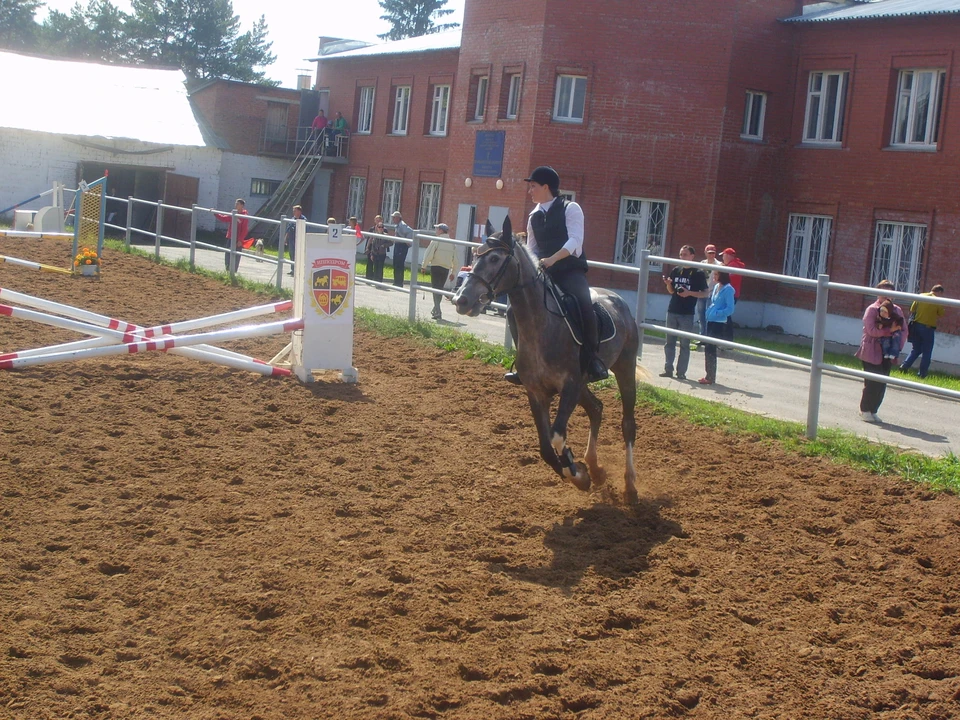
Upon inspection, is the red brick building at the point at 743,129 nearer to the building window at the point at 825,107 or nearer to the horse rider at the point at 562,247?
the building window at the point at 825,107

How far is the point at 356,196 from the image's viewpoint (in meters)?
40.4

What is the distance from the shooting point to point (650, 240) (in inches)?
1081

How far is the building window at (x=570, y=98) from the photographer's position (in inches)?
1097

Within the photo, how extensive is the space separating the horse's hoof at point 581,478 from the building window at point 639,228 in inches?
791

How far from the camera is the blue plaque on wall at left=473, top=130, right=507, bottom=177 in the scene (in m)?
29.5

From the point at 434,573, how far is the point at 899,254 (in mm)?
21544

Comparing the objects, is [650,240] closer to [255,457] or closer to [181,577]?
[255,457]

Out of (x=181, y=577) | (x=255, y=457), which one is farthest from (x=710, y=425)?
(x=181, y=577)

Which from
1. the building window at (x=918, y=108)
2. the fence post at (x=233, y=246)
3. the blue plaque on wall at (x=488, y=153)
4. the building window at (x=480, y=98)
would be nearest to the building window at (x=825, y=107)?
the building window at (x=918, y=108)

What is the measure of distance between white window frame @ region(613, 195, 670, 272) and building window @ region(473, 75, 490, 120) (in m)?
5.86

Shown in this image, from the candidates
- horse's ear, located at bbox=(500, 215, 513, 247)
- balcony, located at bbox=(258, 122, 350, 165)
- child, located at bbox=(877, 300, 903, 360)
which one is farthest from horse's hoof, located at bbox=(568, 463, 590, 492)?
balcony, located at bbox=(258, 122, 350, 165)

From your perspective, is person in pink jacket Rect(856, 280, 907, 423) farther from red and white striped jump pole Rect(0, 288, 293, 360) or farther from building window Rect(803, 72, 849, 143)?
building window Rect(803, 72, 849, 143)

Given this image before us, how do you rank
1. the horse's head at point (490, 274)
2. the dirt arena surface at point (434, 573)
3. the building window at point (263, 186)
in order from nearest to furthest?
the dirt arena surface at point (434, 573)
the horse's head at point (490, 274)
the building window at point (263, 186)

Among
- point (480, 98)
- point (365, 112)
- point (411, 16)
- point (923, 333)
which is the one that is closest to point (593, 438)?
point (923, 333)
